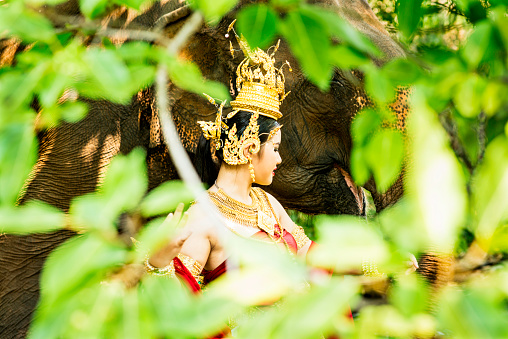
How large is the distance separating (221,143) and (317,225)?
1119mm

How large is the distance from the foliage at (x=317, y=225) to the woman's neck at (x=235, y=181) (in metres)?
0.99

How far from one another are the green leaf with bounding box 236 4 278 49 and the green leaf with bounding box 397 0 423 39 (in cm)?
17

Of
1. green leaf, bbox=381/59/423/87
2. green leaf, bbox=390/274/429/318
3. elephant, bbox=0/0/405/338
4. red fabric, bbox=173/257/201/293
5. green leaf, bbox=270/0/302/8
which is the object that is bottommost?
elephant, bbox=0/0/405/338

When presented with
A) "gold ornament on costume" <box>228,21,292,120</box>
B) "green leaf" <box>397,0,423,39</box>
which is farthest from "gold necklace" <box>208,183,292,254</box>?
"green leaf" <box>397,0,423,39</box>

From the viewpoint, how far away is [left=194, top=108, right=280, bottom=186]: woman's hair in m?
1.46

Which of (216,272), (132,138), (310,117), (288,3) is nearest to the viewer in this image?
(288,3)

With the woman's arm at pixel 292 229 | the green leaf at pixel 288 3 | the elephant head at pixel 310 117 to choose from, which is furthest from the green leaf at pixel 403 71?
the elephant head at pixel 310 117

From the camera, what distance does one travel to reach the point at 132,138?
7.14 feet

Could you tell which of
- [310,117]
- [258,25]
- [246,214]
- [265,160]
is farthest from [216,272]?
[258,25]

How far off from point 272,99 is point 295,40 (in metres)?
1.12

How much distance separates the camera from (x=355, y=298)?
35 cm

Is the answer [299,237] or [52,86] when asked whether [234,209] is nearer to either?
[299,237]

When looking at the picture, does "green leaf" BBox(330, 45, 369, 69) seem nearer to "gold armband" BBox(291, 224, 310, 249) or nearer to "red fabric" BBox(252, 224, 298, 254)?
"red fabric" BBox(252, 224, 298, 254)

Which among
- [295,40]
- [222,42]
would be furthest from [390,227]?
[222,42]
